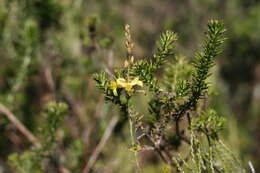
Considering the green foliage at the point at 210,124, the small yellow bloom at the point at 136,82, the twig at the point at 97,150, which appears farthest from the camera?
the twig at the point at 97,150

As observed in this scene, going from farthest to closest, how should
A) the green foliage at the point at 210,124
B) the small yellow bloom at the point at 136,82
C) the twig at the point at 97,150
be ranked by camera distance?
the twig at the point at 97,150 → the green foliage at the point at 210,124 → the small yellow bloom at the point at 136,82

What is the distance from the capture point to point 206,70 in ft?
2.83

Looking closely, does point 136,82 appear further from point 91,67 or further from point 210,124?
point 91,67

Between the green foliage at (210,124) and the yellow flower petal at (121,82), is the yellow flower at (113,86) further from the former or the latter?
the green foliage at (210,124)

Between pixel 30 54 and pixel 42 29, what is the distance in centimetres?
43

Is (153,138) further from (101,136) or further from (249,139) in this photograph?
(249,139)

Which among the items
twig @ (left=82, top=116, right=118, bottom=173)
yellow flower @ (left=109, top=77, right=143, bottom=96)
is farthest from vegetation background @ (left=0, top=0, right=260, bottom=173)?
yellow flower @ (left=109, top=77, right=143, bottom=96)

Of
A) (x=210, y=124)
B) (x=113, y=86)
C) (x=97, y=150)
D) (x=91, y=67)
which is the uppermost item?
(x=91, y=67)

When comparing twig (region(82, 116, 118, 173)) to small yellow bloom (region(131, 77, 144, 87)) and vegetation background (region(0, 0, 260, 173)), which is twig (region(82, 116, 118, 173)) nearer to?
vegetation background (region(0, 0, 260, 173))

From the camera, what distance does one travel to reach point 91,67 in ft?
7.25

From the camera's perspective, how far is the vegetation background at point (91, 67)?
6.20 feet

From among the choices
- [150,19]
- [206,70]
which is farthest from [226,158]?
[150,19]

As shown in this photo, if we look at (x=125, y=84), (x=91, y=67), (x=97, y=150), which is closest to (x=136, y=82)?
(x=125, y=84)

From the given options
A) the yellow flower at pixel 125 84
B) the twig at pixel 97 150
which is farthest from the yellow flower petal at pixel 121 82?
the twig at pixel 97 150
